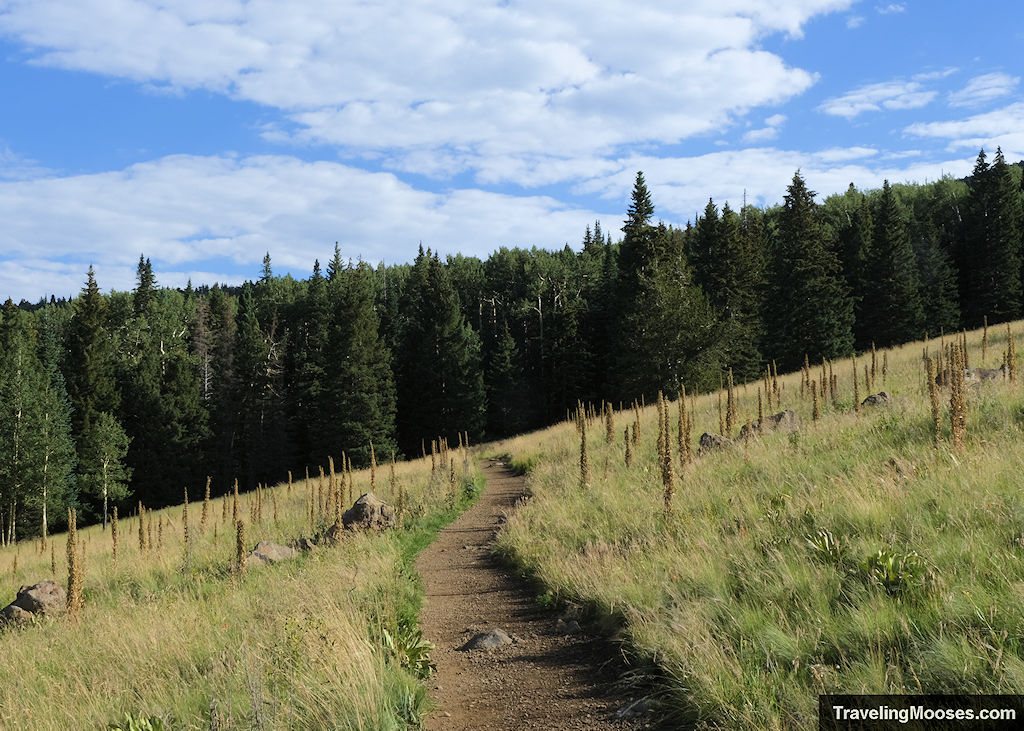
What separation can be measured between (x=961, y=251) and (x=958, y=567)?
220 ft

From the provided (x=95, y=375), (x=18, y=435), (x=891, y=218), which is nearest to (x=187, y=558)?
(x=18, y=435)

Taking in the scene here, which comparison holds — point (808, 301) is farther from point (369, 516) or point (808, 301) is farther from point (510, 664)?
point (510, 664)

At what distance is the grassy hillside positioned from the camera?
360 centimetres

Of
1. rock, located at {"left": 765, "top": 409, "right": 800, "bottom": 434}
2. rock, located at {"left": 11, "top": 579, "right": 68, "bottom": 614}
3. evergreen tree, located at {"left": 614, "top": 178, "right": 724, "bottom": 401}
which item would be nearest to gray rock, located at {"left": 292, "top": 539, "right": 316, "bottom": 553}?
rock, located at {"left": 11, "top": 579, "right": 68, "bottom": 614}

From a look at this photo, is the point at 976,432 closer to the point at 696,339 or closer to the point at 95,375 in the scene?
the point at 696,339

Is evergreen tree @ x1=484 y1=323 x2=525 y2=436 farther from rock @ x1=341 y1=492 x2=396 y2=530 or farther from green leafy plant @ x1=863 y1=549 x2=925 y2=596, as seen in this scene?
green leafy plant @ x1=863 y1=549 x2=925 y2=596

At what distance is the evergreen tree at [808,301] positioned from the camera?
141ft

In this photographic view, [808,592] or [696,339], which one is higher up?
[696,339]

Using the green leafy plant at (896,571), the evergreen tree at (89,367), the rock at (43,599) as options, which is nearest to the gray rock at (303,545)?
the rock at (43,599)

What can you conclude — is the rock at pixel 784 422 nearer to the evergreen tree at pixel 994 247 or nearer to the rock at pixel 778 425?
the rock at pixel 778 425

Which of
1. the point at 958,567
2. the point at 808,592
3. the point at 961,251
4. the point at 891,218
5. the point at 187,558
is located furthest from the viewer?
the point at 961,251

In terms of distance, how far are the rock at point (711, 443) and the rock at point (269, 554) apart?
7977 millimetres

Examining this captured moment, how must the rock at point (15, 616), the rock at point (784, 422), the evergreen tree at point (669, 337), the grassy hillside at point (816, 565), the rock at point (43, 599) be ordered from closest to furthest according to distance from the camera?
1. the grassy hillside at point (816, 565)
2. the rock at point (15, 616)
3. the rock at point (43, 599)
4. the rock at point (784, 422)
5. the evergreen tree at point (669, 337)

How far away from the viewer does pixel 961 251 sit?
188ft
